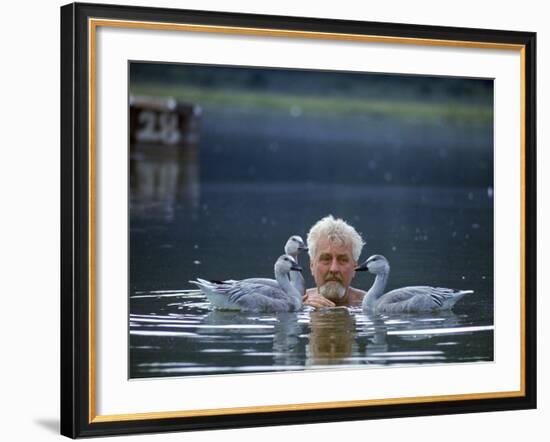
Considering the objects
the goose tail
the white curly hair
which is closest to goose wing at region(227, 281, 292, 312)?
the white curly hair

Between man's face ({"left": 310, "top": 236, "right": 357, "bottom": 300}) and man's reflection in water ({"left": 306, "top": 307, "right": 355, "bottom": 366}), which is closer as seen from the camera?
man's reflection in water ({"left": 306, "top": 307, "right": 355, "bottom": 366})

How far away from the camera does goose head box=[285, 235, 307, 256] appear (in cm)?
830

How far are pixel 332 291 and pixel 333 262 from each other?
0.64 feet

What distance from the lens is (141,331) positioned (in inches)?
288

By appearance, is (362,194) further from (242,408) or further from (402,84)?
(242,408)

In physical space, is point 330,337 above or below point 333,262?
below

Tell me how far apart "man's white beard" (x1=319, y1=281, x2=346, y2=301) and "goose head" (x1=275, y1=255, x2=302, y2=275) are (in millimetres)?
186

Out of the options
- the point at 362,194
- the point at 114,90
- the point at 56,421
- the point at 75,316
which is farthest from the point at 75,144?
the point at 362,194

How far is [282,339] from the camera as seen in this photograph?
7.69m

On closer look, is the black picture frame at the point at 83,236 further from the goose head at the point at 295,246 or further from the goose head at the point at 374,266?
the goose head at the point at 295,246

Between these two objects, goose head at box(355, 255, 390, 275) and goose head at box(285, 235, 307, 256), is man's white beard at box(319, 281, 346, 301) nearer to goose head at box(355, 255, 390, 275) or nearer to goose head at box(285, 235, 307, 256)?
goose head at box(355, 255, 390, 275)

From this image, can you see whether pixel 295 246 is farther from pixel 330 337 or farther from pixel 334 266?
pixel 330 337

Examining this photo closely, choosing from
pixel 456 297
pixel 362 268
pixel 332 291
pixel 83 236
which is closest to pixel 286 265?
pixel 332 291

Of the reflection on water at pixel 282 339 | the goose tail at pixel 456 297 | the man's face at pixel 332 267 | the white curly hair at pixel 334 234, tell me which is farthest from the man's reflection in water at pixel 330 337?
the goose tail at pixel 456 297
